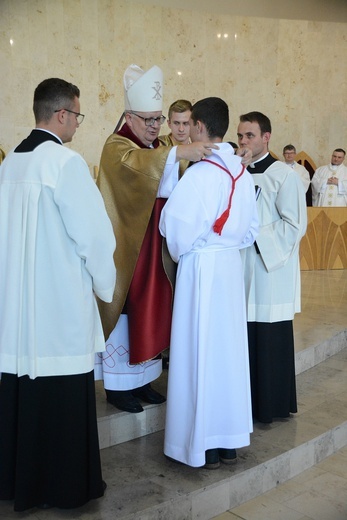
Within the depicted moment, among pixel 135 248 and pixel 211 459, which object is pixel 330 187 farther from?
pixel 211 459

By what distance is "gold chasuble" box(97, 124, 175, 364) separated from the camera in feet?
9.95

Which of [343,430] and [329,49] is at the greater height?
[329,49]

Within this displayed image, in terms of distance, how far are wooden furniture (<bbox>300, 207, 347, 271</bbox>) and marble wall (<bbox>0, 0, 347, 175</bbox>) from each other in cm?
256

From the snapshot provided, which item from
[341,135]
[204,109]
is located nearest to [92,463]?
[204,109]

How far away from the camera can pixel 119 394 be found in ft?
10.7

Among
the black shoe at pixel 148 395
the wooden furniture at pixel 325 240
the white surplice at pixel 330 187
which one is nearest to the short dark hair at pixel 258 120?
the black shoe at pixel 148 395

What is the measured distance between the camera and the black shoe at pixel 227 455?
118 inches

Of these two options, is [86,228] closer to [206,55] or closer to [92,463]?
[92,463]

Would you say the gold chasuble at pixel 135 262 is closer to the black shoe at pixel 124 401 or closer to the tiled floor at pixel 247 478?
the black shoe at pixel 124 401

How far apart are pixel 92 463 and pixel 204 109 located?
163cm

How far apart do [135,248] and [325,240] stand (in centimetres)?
676

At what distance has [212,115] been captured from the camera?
2.77 metres

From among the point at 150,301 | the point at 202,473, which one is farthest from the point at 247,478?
the point at 150,301

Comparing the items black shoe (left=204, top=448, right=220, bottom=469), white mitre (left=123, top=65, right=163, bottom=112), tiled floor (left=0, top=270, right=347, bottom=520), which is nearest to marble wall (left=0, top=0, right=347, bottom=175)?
white mitre (left=123, top=65, right=163, bottom=112)
